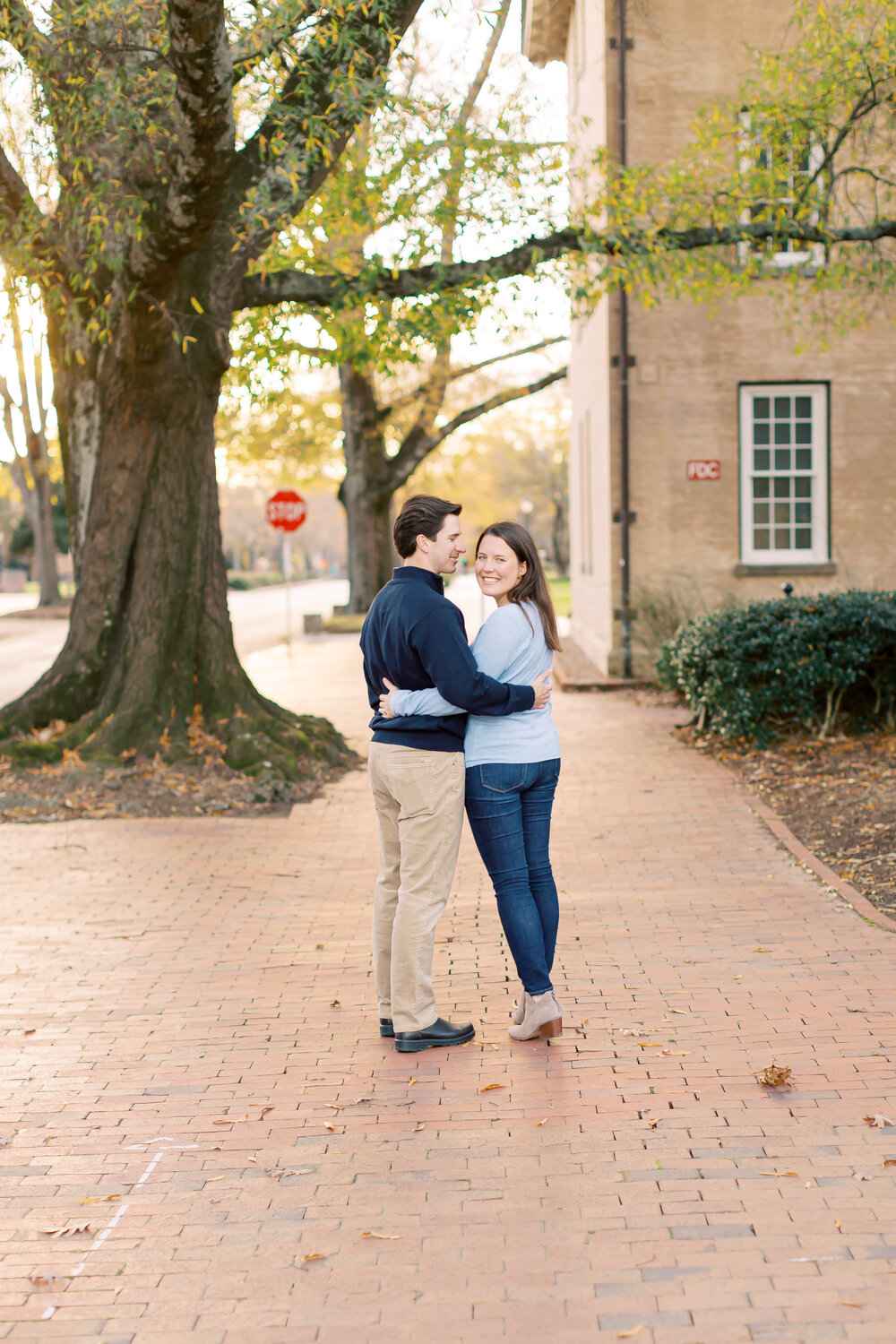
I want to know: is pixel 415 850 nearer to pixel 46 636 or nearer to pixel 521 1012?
pixel 521 1012

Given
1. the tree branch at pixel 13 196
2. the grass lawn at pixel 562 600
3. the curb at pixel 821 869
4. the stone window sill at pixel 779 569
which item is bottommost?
the grass lawn at pixel 562 600

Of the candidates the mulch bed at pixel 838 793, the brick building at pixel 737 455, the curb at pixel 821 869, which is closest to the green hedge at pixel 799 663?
the mulch bed at pixel 838 793

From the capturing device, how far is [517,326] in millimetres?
11336

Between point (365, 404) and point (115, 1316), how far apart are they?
94.4 ft

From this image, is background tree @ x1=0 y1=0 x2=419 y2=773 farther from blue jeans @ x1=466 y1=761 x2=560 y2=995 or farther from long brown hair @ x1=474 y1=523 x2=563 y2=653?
blue jeans @ x1=466 y1=761 x2=560 y2=995

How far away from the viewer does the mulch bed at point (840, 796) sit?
7305 millimetres

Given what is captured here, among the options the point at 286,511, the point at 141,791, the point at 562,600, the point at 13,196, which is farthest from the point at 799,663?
the point at 562,600

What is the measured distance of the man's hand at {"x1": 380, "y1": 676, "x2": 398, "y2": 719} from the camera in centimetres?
462

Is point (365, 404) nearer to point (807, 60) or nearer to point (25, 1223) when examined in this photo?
point (807, 60)

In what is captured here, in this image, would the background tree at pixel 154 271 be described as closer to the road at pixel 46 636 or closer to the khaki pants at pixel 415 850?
the khaki pants at pixel 415 850

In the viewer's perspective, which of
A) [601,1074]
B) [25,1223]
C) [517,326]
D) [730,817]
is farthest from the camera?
[517,326]

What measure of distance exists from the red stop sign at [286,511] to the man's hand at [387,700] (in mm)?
23285

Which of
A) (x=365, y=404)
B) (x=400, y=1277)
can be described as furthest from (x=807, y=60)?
(x=365, y=404)

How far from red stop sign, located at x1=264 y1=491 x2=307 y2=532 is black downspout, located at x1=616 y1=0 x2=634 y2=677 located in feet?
→ 40.9
